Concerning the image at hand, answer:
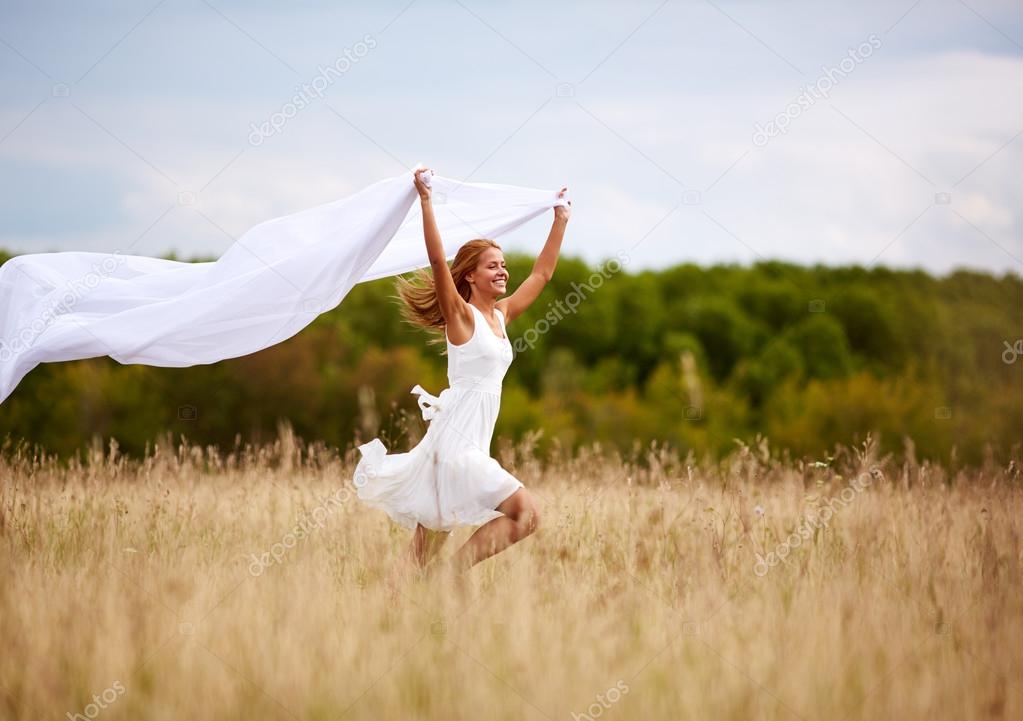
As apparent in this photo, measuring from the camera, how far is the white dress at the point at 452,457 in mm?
5637

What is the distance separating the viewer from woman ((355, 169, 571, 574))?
552cm

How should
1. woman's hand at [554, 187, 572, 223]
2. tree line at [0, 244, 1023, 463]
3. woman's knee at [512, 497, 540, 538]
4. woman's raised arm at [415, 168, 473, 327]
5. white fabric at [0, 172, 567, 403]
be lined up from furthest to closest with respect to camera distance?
tree line at [0, 244, 1023, 463]
woman's hand at [554, 187, 572, 223]
white fabric at [0, 172, 567, 403]
woman's raised arm at [415, 168, 473, 327]
woman's knee at [512, 497, 540, 538]

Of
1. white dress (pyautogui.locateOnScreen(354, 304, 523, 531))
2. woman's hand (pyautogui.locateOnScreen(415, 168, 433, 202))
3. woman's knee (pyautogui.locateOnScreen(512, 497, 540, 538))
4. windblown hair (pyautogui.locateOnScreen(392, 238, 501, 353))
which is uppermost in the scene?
woman's hand (pyautogui.locateOnScreen(415, 168, 433, 202))

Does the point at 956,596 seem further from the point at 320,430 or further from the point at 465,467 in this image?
the point at 320,430

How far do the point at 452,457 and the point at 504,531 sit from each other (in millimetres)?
496

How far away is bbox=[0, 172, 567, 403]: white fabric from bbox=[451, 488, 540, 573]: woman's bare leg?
1.68 meters

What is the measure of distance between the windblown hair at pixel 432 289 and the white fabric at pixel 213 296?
1.28 ft

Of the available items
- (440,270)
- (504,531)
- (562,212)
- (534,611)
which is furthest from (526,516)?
(562,212)

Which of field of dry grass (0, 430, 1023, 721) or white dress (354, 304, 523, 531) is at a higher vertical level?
white dress (354, 304, 523, 531)

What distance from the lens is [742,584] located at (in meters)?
5.81

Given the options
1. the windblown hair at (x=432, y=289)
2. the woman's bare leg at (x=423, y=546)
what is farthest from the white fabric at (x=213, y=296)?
the woman's bare leg at (x=423, y=546)

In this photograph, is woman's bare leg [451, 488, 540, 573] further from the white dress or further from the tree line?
the tree line

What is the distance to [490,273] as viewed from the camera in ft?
19.7

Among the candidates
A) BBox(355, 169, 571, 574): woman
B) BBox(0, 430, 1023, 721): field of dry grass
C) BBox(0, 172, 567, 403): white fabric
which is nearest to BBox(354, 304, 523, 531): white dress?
BBox(355, 169, 571, 574): woman
